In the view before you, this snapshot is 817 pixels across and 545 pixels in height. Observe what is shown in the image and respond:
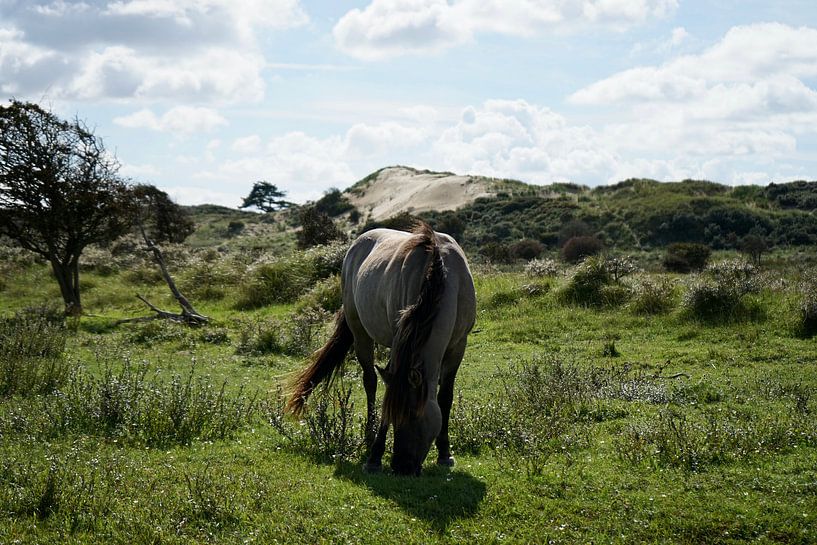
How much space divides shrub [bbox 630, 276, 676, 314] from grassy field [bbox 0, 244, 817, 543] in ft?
5.90

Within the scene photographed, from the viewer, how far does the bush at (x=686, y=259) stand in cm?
2766

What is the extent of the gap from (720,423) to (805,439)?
0.82m

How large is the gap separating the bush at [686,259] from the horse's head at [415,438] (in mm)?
23986

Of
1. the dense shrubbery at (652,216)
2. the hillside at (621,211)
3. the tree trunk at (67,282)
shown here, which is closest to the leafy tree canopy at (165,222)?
the hillside at (621,211)

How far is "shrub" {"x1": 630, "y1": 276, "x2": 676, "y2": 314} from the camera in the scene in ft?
50.6

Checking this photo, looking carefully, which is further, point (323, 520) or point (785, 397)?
point (785, 397)

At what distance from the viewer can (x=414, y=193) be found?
206 feet

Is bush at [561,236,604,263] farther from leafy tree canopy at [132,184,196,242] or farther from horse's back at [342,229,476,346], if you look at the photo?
horse's back at [342,229,476,346]

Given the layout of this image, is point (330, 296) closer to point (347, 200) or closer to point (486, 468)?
point (486, 468)

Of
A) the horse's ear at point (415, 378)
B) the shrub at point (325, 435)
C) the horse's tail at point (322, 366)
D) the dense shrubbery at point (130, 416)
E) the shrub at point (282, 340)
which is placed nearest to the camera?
the horse's ear at point (415, 378)

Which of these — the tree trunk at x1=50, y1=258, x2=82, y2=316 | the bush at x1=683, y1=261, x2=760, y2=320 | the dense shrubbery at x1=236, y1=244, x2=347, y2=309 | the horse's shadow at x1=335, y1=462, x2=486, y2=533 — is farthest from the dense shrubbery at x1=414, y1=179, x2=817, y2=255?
the horse's shadow at x1=335, y1=462, x2=486, y2=533

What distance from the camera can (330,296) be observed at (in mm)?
18688

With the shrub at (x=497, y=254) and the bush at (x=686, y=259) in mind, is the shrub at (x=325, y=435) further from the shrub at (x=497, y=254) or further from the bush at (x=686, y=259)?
the shrub at (x=497, y=254)

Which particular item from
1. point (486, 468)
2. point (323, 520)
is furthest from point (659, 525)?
point (323, 520)
